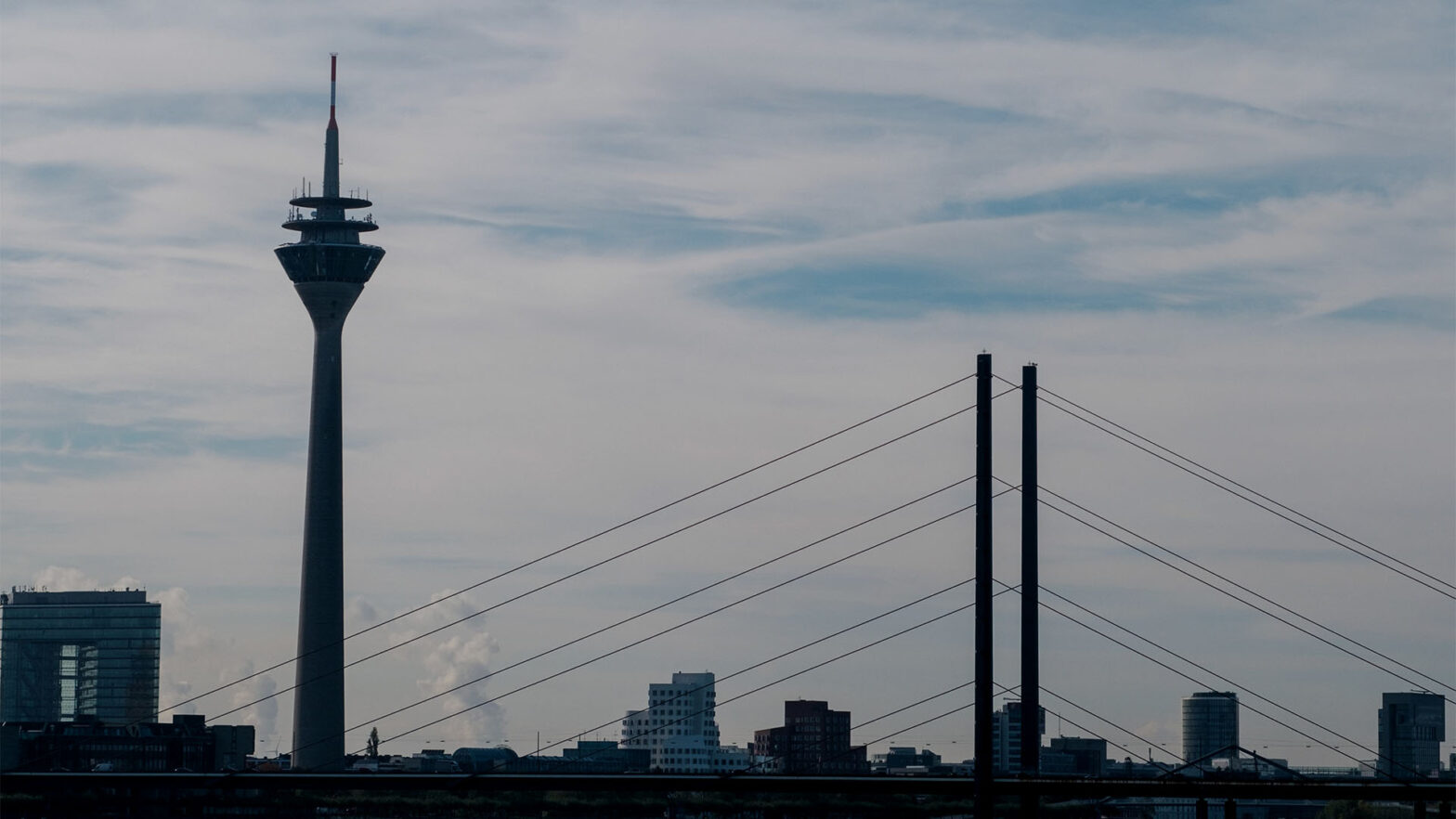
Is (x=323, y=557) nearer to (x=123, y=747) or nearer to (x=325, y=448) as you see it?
(x=325, y=448)

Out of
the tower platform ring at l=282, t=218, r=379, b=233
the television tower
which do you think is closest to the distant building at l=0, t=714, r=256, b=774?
the television tower

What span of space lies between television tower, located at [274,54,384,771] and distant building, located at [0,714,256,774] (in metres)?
10.2

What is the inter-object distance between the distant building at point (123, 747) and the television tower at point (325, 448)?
10.2 m

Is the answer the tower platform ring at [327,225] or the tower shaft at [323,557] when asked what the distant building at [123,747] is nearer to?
the tower shaft at [323,557]

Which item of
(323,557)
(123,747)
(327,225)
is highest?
(327,225)

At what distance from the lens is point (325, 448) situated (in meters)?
183

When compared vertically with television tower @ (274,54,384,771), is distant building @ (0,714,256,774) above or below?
below

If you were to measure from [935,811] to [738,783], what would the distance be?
4150 cm

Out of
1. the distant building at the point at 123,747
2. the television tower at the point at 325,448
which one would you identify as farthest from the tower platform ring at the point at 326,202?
the distant building at the point at 123,747

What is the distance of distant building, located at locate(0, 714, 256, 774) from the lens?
15275cm

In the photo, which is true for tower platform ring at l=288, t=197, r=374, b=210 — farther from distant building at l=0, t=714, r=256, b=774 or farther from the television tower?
distant building at l=0, t=714, r=256, b=774

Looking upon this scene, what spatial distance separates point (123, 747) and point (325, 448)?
1377 inches

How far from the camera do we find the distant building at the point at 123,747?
152750 mm

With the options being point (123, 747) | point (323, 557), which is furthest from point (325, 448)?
point (123, 747)
